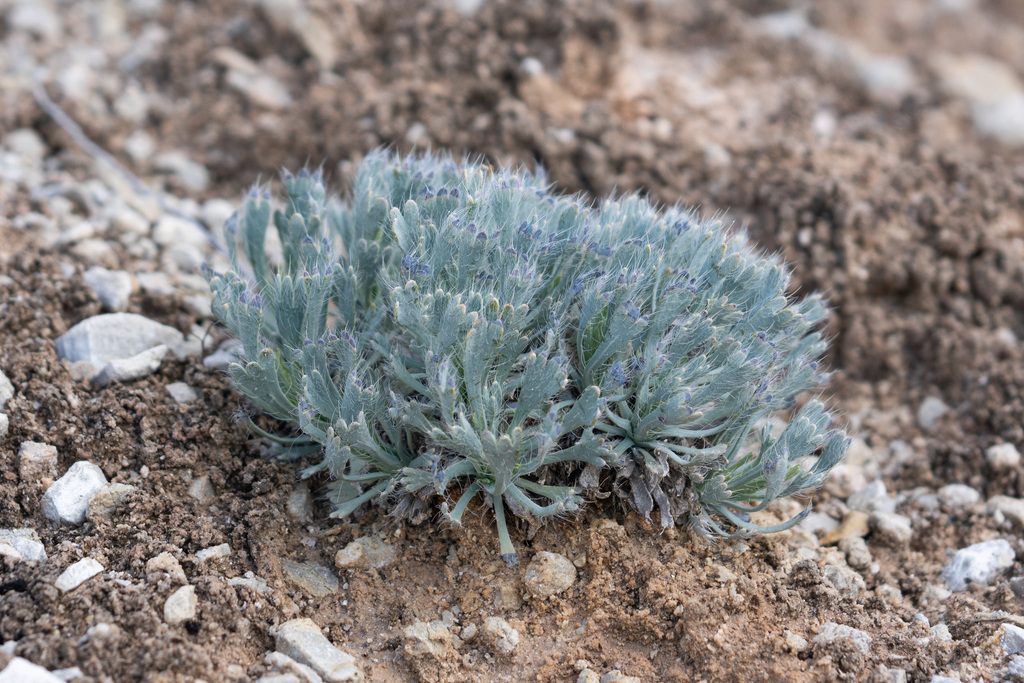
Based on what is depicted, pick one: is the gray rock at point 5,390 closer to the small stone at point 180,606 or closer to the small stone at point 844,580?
the small stone at point 180,606

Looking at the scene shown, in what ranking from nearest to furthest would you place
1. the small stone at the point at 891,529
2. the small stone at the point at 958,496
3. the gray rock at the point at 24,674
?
the gray rock at the point at 24,674 < the small stone at the point at 891,529 < the small stone at the point at 958,496

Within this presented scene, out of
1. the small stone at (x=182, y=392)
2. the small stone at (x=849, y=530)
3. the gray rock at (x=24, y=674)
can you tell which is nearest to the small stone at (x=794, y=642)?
the small stone at (x=849, y=530)

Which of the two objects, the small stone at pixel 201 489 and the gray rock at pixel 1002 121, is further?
the gray rock at pixel 1002 121

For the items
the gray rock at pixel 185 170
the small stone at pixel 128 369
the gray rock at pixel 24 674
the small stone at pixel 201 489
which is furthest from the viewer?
the gray rock at pixel 185 170

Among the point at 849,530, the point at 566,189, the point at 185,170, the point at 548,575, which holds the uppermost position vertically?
the point at 566,189

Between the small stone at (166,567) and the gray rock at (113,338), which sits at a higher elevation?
the small stone at (166,567)

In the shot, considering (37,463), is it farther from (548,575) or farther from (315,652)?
(548,575)

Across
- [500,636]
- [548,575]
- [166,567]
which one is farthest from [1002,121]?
[166,567]
